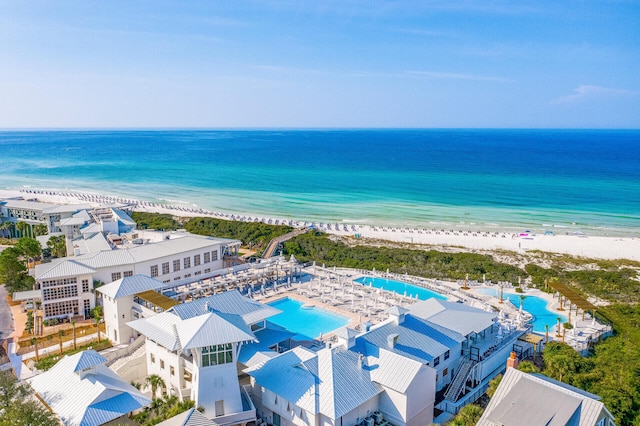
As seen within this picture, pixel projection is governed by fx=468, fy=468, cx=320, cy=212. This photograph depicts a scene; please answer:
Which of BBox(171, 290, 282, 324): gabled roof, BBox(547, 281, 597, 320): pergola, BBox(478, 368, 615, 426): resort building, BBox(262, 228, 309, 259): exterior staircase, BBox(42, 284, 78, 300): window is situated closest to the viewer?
BBox(478, 368, 615, 426): resort building

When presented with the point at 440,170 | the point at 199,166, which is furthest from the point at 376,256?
the point at 199,166

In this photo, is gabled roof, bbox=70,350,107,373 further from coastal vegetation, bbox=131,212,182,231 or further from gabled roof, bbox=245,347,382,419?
coastal vegetation, bbox=131,212,182,231

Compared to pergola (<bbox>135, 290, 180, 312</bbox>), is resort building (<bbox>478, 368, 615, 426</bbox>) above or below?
above

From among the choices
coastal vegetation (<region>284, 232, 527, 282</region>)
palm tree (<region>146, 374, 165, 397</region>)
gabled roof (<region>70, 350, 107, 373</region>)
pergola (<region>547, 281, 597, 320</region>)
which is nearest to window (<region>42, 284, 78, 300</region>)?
palm tree (<region>146, 374, 165, 397</region>)

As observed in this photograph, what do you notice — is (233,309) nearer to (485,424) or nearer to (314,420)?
(314,420)

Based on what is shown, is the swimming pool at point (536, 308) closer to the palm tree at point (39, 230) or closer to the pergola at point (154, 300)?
the pergola at point (154, 300)

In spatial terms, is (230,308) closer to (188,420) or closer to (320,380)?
(320,380)

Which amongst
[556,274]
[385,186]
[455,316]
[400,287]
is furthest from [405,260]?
[385,186]

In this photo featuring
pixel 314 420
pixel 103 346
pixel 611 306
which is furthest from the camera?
pixel 611 306
